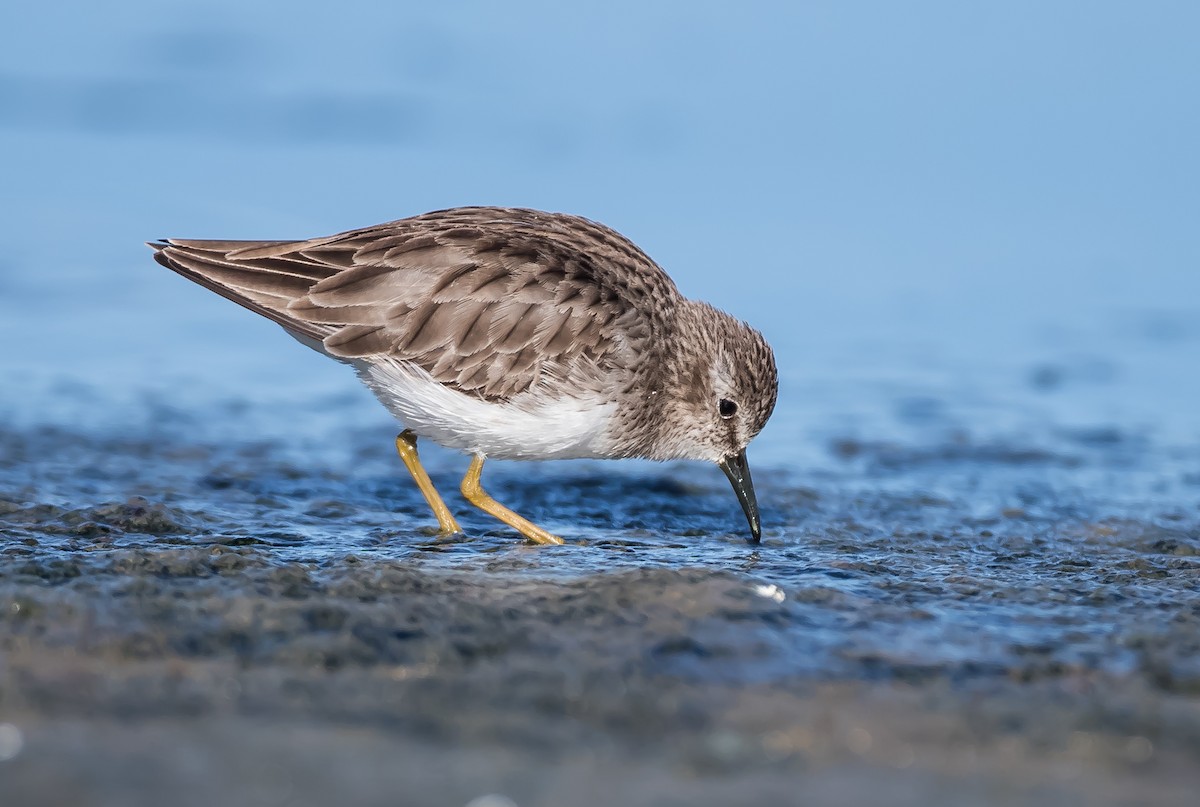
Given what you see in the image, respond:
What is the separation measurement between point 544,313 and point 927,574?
250 centimetres

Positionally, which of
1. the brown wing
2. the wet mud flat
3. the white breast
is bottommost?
the wet mud flat

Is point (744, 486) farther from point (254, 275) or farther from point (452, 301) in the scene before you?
point (254, 275)

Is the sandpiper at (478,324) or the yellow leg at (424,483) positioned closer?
the sandpiper at (478,324)

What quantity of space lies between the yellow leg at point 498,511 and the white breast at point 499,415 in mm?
330

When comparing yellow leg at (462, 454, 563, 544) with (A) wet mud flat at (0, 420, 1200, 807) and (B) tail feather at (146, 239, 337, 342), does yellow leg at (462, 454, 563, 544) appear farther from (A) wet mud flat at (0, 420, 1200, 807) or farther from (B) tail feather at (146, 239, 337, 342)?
(B) tail feather at (146, 239, 337, 342)

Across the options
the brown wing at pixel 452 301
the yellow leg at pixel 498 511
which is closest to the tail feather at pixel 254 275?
the brown wing at pixel 452 301

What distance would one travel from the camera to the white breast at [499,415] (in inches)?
290

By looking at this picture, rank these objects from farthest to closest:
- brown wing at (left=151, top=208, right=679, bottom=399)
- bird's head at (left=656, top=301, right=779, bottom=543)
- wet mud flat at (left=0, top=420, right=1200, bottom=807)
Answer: bird's head at (left=656, top=301, right=779, bottom=543) → brown wing at (left=151, top=208, right=679, bottom=399) → wet mud flat at (left=0, top=420, right=1200, bottom=807)

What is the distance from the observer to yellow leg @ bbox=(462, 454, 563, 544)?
718 cm

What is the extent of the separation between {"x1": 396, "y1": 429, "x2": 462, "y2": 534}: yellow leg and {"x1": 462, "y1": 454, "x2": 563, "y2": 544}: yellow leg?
0.18 metres

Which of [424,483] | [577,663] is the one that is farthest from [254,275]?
[577,663]

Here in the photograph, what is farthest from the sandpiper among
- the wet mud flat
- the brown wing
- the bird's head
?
the wet mud flat

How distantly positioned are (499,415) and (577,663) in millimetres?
2986

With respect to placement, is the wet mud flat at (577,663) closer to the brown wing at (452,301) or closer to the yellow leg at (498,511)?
the yellow leg at (498,511)
